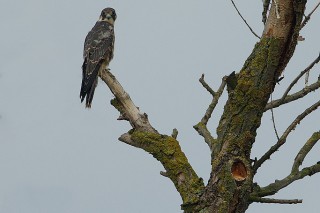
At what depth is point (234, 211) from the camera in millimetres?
4617

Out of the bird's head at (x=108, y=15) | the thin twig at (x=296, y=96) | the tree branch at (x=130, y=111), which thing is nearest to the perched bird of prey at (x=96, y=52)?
the bird's head at (x=108, y=15)

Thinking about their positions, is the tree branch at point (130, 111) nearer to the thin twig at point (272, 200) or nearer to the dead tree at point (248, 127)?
the dead tree at point (248, 127)

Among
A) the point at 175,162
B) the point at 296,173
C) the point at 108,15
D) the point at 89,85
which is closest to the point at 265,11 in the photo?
the point at 296,173

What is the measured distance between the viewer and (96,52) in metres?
9.61

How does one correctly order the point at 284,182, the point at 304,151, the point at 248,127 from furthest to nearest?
1. the point at 304,151
2. the point at 284,182
3. the point at 248,127

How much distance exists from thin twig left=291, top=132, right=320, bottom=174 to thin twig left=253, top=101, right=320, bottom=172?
0.89ft

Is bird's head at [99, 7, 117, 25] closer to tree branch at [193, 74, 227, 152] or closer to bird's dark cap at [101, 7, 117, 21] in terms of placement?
bird's dark cap at [101, 7, 117, 21]

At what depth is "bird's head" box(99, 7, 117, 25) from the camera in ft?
35.8

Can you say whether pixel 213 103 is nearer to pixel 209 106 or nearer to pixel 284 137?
pixel 209 106

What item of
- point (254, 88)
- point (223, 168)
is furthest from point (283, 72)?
point (223, 168)

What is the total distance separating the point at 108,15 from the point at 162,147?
5.83 meters

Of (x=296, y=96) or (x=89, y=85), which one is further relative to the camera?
(x=89, y=85)

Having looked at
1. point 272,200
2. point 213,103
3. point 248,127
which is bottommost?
point 272,200

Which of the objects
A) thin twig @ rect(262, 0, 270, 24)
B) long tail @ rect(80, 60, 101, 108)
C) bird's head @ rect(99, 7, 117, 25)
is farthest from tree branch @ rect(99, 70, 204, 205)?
bird's head @ rect(99, 7, 117, 25)
